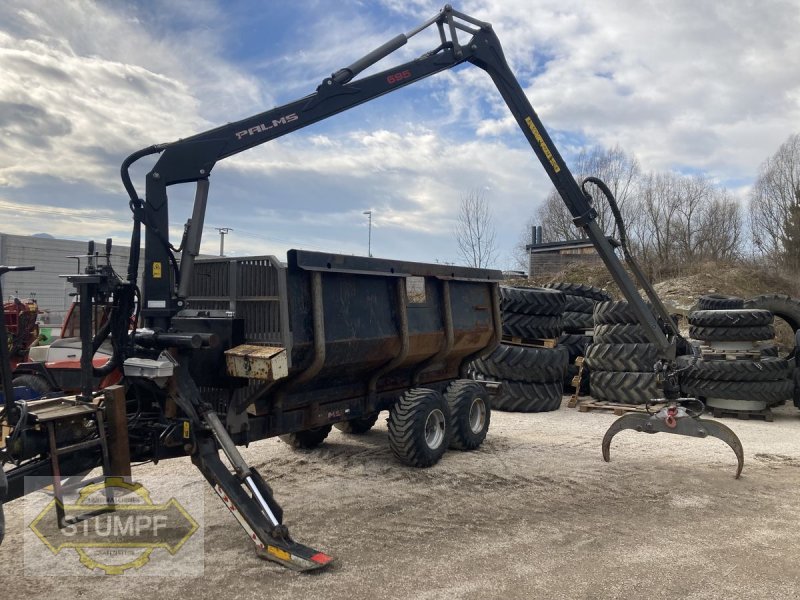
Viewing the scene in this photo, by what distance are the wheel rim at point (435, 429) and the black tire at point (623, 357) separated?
202 inches

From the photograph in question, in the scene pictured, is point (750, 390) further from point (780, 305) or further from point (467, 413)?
point (467, 413)

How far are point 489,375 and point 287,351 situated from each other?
6154 millimetres

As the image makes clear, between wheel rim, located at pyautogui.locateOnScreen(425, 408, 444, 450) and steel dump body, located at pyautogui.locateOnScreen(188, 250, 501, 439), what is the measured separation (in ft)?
1.67

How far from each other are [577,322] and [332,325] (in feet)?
30.2

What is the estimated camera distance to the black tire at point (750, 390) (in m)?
9.88

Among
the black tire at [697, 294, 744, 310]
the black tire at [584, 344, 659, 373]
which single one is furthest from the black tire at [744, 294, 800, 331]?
the black tire at [584, 344, 659, 373]

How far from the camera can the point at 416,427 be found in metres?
6.59

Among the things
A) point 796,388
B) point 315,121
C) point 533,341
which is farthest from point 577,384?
point 315,121

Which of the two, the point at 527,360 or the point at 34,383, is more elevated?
the point at 527,360

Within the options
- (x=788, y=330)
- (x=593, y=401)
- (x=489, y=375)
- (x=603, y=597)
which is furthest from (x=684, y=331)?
(x=603, y=597)

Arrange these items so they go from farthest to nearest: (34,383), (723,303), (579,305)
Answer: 1. (579,305)
2. (723,303)
3. (34,383)

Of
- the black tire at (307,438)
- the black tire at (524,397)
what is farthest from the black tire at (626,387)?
the black tire at (307,438)

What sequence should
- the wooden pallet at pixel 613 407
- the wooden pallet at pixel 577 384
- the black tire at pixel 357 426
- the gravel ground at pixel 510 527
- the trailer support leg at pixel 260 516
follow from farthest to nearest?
the wooden pallet at pixel 577 384
the wooden pallet at pixel 613 407
the black tire at pixel 357 426
the trailer support leg at pixel 260 516
the gravel ground at pixel 510 527

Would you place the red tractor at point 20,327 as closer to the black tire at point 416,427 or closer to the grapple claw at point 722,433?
the black tire at point 416,427
